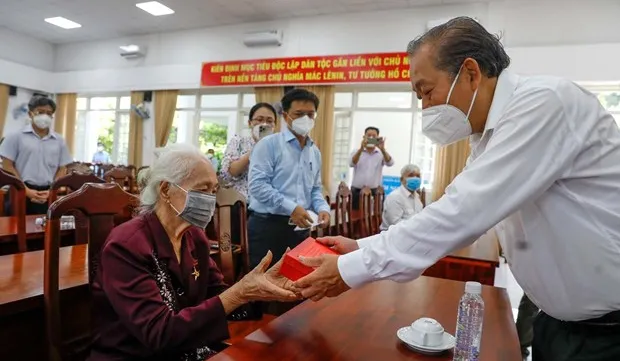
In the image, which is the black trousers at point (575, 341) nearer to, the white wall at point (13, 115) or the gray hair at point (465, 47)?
the gray hair at point (465, 47)

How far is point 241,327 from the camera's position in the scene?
5.50 feet

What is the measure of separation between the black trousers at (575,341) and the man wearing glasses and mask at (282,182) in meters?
1.43

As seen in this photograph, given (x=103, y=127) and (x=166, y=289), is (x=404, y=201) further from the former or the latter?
(x=103, y=127)

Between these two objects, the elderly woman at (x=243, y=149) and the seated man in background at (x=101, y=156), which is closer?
the elderly woman at (x=243, y=149)

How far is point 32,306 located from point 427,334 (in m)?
1.16

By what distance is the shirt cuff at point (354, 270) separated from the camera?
104cm

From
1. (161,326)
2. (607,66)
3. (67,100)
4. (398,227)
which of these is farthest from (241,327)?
(67,100)

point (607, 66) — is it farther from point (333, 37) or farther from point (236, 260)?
point (236, 260)

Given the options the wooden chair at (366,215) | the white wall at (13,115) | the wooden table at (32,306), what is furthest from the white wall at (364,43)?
the wooden table at (32,306)

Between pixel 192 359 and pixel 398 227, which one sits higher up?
pixel 398 227

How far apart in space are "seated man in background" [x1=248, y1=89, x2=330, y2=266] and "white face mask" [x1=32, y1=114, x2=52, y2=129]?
243cm

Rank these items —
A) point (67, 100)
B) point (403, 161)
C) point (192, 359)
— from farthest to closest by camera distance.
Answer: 1. point (67, 100)
2. point (403, 161)
3. point (192, 359)

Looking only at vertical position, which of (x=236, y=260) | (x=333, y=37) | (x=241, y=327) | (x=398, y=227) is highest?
(x=333, y=37)

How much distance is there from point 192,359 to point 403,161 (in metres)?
6.94
